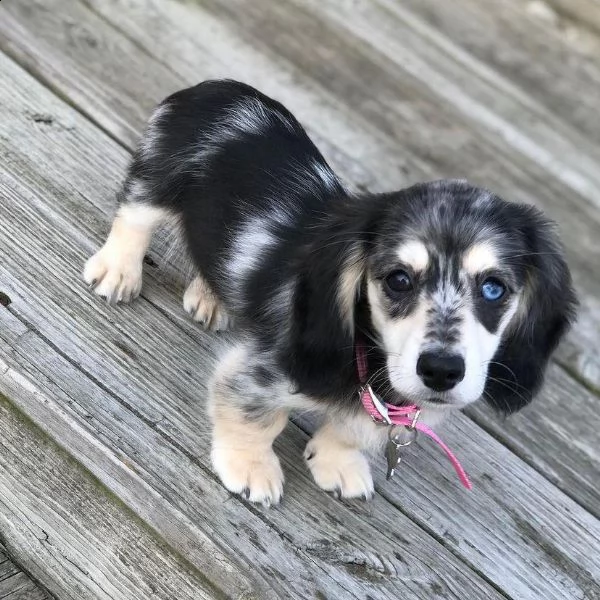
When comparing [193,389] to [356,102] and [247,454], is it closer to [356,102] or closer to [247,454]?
[247,454]

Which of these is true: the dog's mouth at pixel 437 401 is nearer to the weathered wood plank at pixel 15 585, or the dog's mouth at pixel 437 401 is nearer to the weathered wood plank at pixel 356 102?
the weathered wood plank at pixel 15 585

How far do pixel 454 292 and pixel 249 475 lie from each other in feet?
2.46

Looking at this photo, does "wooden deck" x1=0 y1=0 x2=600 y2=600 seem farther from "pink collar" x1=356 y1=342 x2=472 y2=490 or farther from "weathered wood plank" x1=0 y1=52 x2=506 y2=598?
"pink collar" x1=356 y1=342 x2=472 y2=490

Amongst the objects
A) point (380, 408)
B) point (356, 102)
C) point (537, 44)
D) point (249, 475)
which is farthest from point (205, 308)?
point (537, 44)

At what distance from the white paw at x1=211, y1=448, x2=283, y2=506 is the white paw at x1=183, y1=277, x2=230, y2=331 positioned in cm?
48

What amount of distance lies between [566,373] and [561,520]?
2.66 ft

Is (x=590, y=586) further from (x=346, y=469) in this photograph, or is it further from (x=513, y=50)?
(x=513, y=50)

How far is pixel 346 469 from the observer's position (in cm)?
238

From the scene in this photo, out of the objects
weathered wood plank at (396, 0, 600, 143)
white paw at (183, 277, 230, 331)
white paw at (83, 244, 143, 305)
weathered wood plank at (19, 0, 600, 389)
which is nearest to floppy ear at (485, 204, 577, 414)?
white paw at (183, 277, 230, 331)

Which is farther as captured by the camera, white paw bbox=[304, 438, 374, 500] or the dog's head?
white paw bbox=[304, 438, 374, 500]

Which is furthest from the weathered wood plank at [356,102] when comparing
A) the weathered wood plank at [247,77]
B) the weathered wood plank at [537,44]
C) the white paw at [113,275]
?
the white paw at [113,275]

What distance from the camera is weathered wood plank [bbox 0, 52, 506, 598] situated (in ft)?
7.09

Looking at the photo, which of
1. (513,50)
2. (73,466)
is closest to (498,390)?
(73,466)

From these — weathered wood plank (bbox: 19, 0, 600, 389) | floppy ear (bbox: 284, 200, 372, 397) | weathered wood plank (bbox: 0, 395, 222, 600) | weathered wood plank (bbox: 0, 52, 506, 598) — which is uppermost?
floppy ear (bbox: 284, 200, 372, 397)
